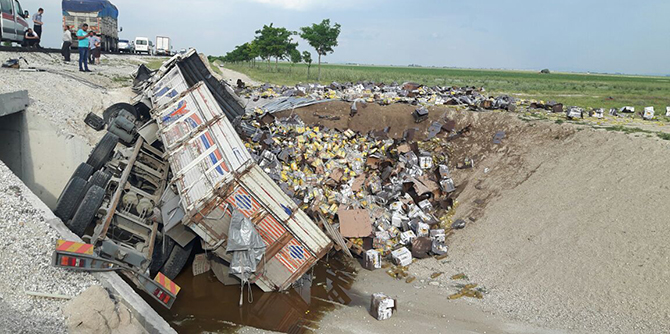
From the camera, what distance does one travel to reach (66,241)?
18.5ft

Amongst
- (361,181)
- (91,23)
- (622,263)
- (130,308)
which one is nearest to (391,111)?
(361,181)

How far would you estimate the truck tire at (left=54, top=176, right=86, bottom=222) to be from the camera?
7457 mm

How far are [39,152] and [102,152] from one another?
195 cm

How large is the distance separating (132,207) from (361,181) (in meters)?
5.86

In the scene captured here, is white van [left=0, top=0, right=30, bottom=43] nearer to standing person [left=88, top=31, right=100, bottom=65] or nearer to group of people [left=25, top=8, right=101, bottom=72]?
group of people [left=25, top=8, right=101, bottom=72]

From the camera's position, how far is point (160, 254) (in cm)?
773

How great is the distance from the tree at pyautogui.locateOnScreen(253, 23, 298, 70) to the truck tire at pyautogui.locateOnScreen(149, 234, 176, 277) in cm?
4203

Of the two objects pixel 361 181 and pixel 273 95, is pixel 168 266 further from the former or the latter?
pixel 273 95

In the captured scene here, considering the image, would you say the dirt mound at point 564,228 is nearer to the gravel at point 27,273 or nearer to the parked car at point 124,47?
the gravel at point 27,273

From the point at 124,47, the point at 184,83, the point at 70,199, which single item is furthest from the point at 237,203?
the point at 124,47

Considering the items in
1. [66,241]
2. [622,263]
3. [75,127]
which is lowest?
[622,263]

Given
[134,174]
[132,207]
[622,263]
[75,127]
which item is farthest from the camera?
[75,127]

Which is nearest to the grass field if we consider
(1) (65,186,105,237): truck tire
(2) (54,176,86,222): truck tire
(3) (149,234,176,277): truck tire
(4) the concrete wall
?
(3) (149,234,176,277): truck tire

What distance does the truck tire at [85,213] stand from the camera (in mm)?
7125
